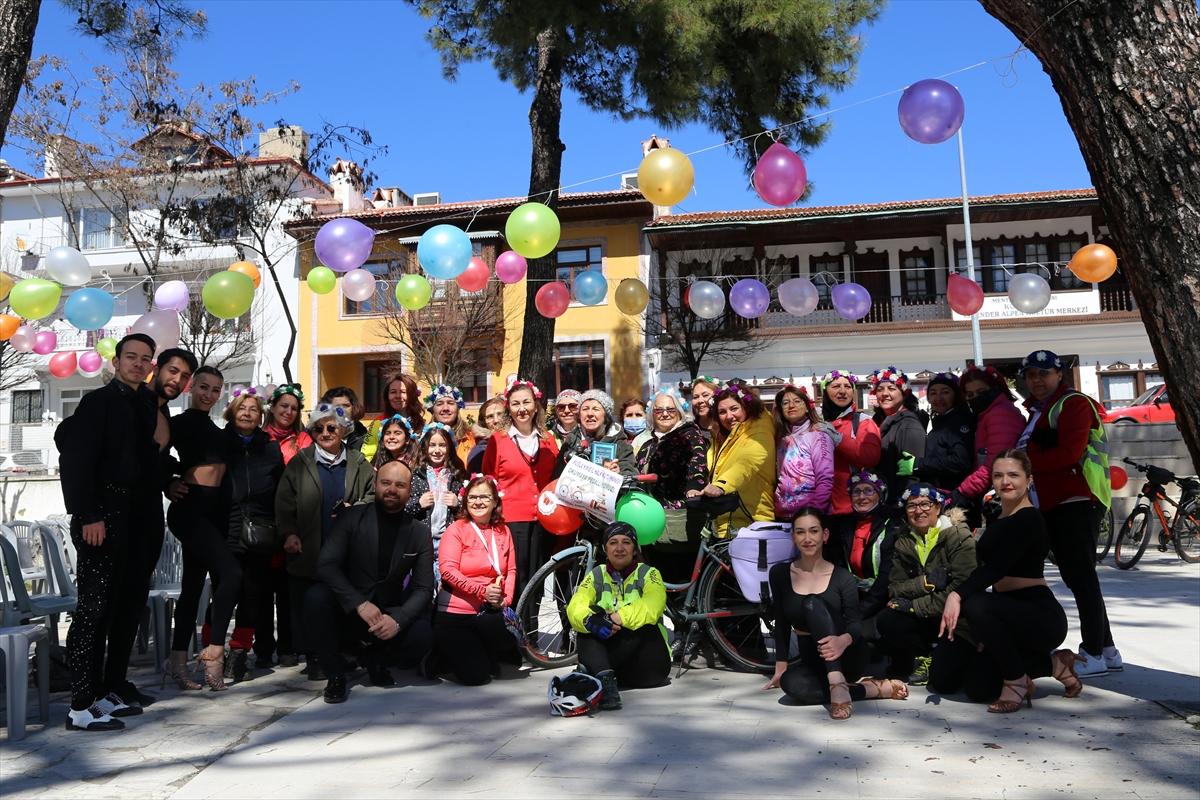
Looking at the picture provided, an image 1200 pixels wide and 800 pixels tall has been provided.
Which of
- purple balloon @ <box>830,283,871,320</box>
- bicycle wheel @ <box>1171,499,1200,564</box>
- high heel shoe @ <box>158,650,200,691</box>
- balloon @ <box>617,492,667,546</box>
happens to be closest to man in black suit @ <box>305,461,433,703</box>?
high heel shoe @ <box>158,650,200,691</box>

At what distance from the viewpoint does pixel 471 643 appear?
522 centimetres

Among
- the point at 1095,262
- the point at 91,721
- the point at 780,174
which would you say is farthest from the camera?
the point at 1095,262

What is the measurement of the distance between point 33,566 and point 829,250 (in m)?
23.2

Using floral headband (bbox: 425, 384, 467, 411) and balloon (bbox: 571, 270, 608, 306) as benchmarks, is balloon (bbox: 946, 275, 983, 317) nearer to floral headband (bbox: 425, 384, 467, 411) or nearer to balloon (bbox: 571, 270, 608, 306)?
balloon (bbox: 571, 270, 608, 306)

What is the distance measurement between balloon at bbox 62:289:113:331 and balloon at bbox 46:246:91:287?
0.44ft

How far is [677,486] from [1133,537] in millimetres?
6893

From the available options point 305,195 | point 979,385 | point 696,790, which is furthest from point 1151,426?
point 305,195

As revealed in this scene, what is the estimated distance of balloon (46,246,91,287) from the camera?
8609mm

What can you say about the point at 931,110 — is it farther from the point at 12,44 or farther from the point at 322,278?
the point at 322,278

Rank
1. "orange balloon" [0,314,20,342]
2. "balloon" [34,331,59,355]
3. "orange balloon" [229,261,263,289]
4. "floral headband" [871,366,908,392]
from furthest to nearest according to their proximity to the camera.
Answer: "balloon" [34,331,59,355]
"orange balloon" [0,314,20,342]
"orange balloon" [229,261,263,289]
"floral headband" [871,366,908,392]

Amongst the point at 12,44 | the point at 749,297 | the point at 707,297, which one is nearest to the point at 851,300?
the point at 749,297

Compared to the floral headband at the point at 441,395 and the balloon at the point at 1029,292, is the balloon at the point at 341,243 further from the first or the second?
the balloon at the point at 1029,292

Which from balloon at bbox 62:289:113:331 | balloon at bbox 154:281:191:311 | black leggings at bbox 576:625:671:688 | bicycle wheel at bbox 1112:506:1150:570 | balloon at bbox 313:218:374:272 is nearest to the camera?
black leggings at bbox 576:625:671:688

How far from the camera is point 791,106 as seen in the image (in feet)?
34.8
